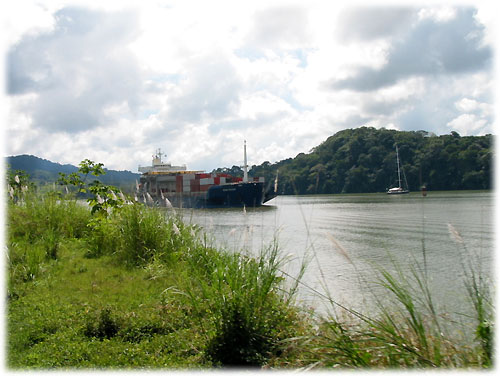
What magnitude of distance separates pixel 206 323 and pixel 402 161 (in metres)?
32.2

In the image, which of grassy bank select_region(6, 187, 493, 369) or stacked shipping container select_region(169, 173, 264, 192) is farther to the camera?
stacked shipping container select_region(169, 173, 264, 192)

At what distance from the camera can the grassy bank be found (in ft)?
7.02

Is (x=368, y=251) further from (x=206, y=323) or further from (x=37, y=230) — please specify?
(x=206, y=323)

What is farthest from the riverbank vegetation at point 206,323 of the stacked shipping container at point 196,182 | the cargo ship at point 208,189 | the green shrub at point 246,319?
the stacked shipping container at point 196,182

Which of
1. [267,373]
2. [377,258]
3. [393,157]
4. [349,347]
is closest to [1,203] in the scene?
[267,373]

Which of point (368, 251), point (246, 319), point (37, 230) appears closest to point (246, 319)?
point (246, 319)

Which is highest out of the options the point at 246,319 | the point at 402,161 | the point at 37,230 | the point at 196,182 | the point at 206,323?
the point at 402,161

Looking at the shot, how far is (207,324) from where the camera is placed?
299cm

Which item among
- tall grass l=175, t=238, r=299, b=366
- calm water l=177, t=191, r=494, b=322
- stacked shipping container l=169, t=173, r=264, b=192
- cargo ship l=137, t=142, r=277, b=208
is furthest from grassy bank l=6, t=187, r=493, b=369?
stacked shipping container l=169, t=173, r=264, b=192

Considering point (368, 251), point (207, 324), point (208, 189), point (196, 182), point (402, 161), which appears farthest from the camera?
point (196, 182)

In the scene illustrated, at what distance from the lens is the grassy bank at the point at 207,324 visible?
7.02 ft

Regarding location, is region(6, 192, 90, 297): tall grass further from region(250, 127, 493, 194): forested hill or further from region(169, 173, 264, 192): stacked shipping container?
region(169, 173, 264, 192): stacked shipping container

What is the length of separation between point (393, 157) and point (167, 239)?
110ft

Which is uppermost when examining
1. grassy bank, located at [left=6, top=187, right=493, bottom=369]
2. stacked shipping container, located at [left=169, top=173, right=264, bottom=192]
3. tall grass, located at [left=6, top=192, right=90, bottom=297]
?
stacked shipping container, located at [left=169, top=173, right=264, bottom=192]
